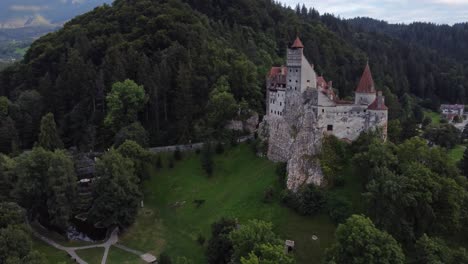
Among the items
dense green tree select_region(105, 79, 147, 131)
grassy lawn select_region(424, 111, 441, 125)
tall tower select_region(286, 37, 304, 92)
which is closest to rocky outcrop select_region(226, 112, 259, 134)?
tall tower select_region(286, 37, 304, 92)

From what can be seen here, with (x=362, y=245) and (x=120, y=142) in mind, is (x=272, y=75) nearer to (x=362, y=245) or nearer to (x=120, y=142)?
(x=120, y=142)

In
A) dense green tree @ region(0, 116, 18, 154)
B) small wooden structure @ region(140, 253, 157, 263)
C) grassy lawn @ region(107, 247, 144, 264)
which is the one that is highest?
dense green tree @ region(0, 116, 18, 154)

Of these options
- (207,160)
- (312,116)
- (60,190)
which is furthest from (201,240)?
(312,116)

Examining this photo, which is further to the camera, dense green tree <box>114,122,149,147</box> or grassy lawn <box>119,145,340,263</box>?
dense green tree <box>114,122,149,147</box>

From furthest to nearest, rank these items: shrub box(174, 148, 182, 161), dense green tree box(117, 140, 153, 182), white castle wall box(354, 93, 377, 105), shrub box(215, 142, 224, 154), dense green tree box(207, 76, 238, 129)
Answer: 1. dense green tree box(207, 76, 238, 129)
2. shrub box(174, 148, 182, 161)
3. shrub box(215, 142, 224, 154)
4. dense green tree box(117, 140, 153, 182)
5. white castle wall box(354, 93, 377, 105)

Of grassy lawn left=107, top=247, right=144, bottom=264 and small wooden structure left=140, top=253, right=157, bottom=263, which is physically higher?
small wooden structure left=140, top=253, right=157, bottom=263

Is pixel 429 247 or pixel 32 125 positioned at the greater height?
pixel 32 125

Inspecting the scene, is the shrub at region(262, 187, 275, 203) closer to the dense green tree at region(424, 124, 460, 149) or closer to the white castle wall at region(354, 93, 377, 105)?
the white castle wall at region(354, 93, 377, 105)

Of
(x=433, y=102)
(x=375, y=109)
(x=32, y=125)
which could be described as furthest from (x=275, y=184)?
(x=433, y=102)
